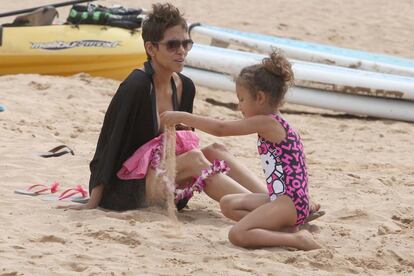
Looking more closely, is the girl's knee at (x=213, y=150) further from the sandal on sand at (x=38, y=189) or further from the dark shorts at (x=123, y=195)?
the sandal on sand at (x=38, y=189)

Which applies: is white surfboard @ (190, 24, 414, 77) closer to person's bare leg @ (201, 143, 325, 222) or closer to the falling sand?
person's bare leg @ (201, 143, 325, 222)

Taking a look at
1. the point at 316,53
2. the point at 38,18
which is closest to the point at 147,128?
the point at 38,18

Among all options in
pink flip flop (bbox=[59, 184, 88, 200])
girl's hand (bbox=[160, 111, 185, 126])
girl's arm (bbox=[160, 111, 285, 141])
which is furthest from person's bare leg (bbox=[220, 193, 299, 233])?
pink flip flop (bbox=[59, 184, 88, 200])

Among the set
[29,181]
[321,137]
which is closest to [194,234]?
[29,181]

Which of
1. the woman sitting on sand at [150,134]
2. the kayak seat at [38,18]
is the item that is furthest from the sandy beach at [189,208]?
the kayak seat at [38,18]

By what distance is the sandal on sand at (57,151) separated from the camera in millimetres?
6551

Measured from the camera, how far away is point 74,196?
5.62 meters

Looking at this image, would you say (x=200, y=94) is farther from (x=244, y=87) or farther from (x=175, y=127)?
(x=244, y=87)

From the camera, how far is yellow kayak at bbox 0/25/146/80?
9500 mm

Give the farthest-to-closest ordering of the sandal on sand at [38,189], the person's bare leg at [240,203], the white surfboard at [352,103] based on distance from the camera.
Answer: the white surfboard at [352,103] → the sandal on sand at [38,189] → the person's bare leg at [240,203]

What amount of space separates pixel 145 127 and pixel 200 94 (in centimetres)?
469

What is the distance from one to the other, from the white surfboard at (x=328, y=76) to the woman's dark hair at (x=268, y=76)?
4407mm

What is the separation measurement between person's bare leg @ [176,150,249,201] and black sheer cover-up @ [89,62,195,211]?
0.21 m

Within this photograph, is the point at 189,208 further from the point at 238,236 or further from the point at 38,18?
the point at 38,18
